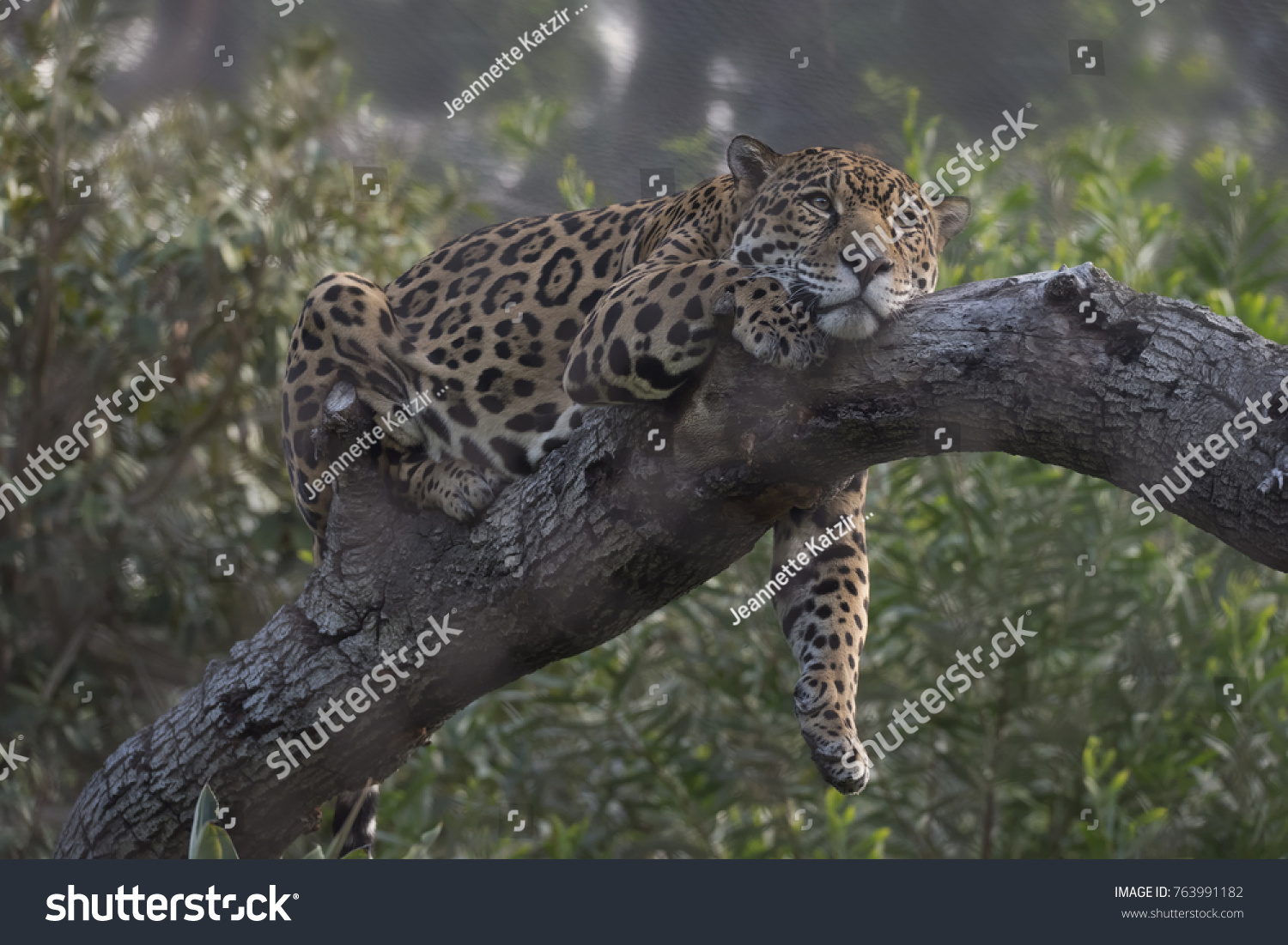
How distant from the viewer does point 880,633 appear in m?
5.99

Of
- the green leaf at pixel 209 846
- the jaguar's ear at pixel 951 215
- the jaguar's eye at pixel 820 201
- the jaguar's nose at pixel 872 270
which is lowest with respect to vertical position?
the green leaf at pixel 209 846

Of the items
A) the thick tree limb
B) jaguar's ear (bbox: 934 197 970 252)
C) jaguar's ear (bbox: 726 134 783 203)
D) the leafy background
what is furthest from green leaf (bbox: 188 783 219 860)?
jaguar's ear (bbox: 934 197 970 252)

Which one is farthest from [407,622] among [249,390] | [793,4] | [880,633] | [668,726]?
[249,390]

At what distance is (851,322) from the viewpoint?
2602 millimetres

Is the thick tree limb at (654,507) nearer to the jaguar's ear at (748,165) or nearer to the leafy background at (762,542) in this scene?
the jaguar's ear at (748,165)

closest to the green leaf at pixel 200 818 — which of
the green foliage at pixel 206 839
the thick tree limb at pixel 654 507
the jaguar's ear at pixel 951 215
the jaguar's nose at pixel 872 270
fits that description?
the green foliage at pixel 206 839

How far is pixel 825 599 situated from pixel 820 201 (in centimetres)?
108

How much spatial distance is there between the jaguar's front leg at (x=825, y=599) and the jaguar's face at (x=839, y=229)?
70 cm

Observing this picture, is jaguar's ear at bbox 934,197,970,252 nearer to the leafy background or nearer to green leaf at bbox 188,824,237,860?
the leafy background

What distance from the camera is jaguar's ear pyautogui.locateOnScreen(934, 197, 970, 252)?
3537 millimetres

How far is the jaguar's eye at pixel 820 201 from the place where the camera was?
3.23m

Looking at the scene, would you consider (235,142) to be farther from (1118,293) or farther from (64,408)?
(1118,293)

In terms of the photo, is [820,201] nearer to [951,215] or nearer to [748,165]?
[748,165]

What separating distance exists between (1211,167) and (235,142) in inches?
203
